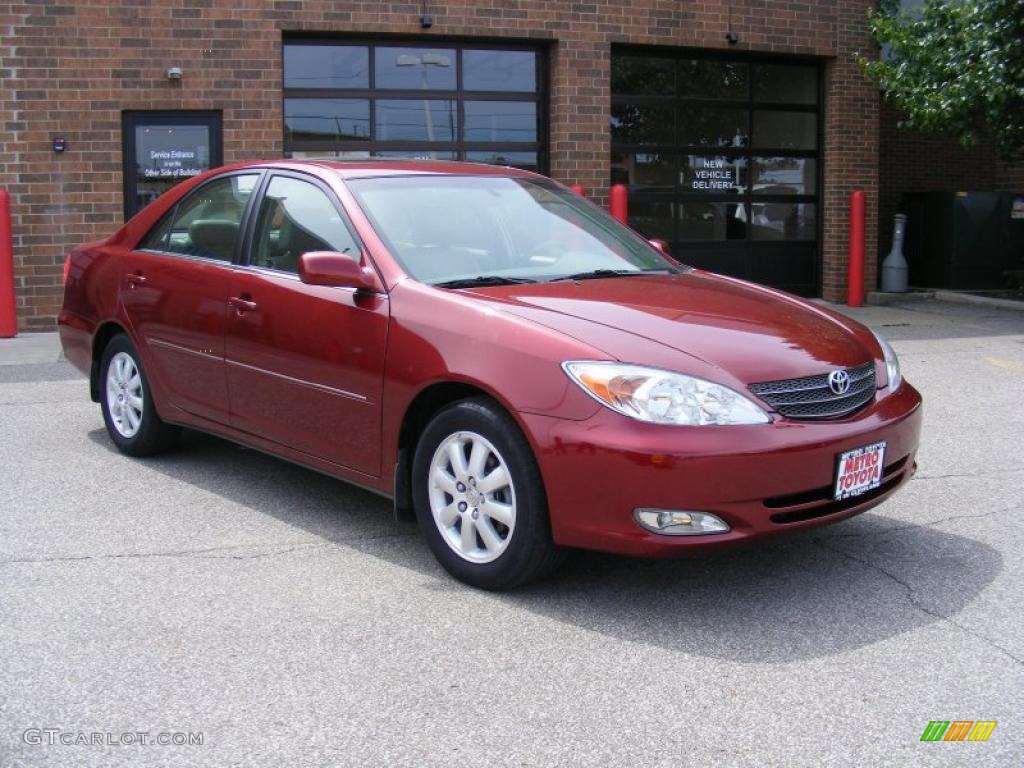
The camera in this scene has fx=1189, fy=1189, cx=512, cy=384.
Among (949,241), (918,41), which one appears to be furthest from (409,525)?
(949,241)

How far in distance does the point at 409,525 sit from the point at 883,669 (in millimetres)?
2267

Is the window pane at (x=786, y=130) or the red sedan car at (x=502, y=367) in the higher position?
the window pane at (x=786, y=130)

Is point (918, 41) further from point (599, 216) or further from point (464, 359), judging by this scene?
point (464, 359)

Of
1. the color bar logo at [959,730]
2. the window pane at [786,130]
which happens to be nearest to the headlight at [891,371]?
the color bar logo at [959,730]

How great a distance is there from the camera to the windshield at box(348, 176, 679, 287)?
15.9ft

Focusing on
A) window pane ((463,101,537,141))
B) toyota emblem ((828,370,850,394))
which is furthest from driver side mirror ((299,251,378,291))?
window pane ((463,101,537,141))

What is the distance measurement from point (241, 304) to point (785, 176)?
38.1 feet

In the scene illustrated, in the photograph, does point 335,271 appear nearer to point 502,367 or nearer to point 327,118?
point 502,367

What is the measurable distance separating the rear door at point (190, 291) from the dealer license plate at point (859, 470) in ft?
9.36

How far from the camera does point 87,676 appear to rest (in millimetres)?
3553

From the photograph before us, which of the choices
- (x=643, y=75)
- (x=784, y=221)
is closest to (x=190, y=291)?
(x=643, y=75)

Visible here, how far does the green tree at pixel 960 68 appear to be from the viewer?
1276 centimetres

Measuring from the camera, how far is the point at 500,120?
13.9m

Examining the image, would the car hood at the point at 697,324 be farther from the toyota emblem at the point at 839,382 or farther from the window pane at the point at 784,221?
the window pane at the point at 784,221
